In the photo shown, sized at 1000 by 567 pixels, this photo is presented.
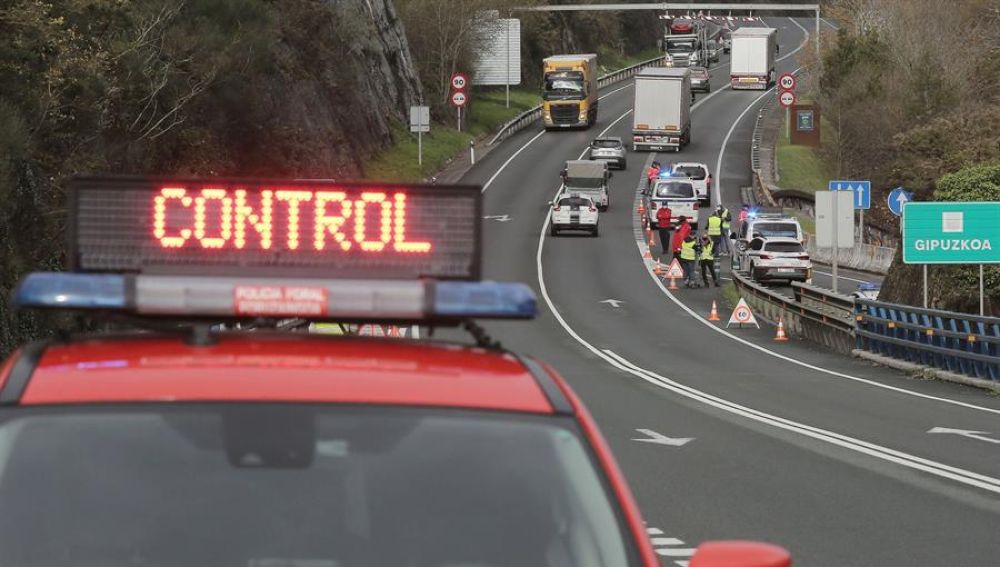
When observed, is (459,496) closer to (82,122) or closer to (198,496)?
(198,496)

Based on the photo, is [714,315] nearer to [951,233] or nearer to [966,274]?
[966,274]

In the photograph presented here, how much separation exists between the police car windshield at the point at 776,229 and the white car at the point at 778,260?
102 centimetres

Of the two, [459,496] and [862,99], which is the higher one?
[862,99]

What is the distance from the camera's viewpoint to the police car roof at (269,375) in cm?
436

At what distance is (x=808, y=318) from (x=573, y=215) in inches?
1080

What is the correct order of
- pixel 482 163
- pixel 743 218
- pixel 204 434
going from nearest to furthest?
A: pixel 204 434 < pixel 743 218 < pixel 482 163

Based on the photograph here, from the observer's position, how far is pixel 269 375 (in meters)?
4.43

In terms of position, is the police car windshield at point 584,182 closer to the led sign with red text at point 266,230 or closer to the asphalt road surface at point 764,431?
the asphalt road surface at point 764,431

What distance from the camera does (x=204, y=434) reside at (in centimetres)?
439

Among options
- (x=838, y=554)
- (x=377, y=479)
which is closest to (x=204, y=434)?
(x=377, y=479)

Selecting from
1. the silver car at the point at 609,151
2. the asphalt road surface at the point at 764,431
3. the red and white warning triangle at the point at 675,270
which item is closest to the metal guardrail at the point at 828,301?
the asphalt road surface at the point at 764,431

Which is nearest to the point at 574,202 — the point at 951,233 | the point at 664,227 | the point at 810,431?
the point at 664,227

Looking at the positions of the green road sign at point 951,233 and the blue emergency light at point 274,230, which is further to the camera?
the green road sign at point 951,233

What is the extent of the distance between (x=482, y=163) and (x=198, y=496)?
83.2 metres
